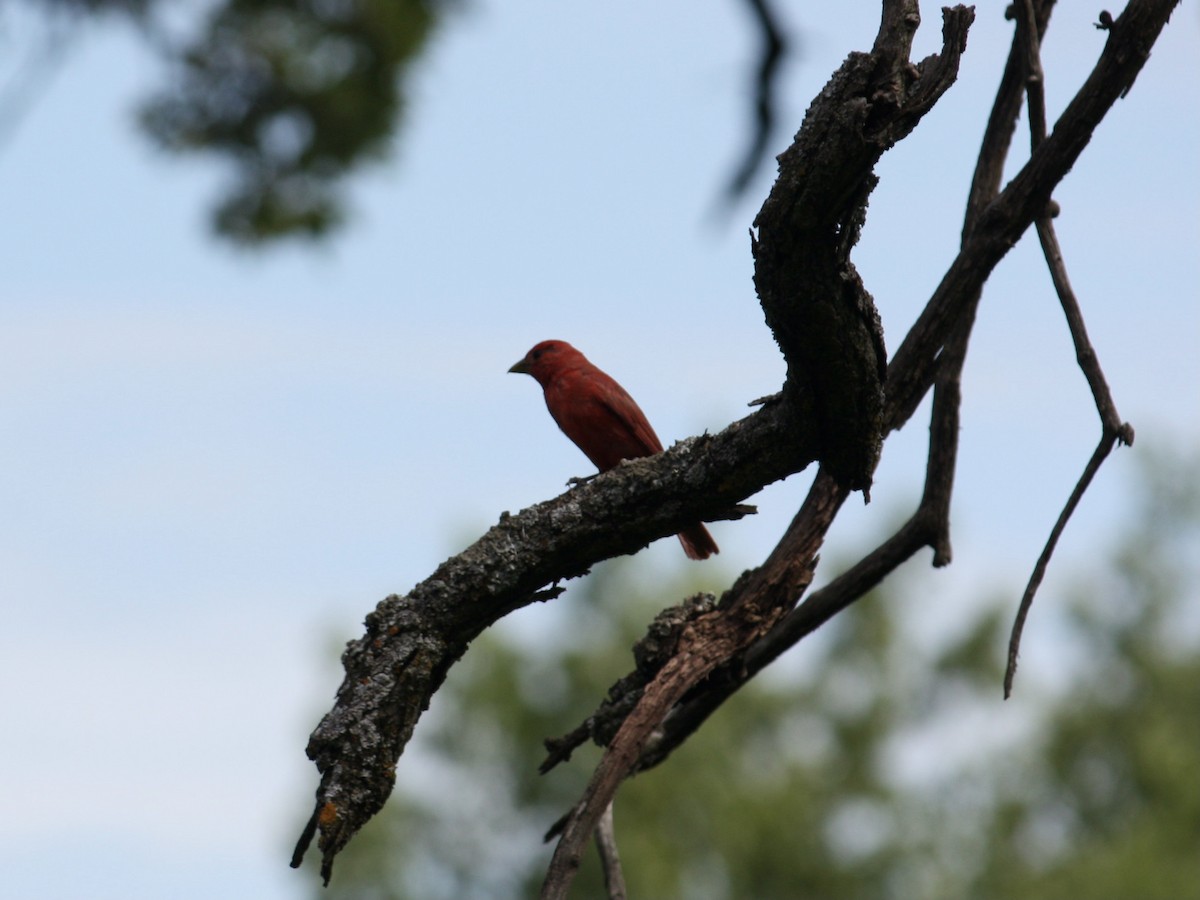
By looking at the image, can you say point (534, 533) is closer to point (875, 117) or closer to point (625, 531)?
point (625, 531)

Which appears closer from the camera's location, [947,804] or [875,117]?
[875,117]

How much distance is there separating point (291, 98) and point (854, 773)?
726 inches

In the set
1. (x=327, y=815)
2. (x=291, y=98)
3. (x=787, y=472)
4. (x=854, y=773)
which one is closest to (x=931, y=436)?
(x=787, y=472)

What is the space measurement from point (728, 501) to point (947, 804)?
21.3m

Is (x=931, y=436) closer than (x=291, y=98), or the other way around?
(x=931, y=436)

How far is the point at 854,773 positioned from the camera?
24.0m

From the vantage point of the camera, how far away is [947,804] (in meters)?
23.4

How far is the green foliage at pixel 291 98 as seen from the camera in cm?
792

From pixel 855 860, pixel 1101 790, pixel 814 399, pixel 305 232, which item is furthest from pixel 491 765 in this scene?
pixel 814 399

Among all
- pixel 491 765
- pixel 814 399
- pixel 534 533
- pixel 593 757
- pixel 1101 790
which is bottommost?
pixel 814 399

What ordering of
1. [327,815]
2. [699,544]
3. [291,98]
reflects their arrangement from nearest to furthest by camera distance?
1. [327,815]
2. [699,544]
3. [291,98]

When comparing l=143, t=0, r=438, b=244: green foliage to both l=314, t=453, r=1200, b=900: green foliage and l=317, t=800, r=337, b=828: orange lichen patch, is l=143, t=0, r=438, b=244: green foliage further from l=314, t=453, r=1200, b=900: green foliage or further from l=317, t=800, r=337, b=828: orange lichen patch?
l=314, t=453, r=1200, b=900: green foliage

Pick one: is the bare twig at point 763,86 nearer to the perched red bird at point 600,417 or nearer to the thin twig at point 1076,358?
the thin twig at point 1076,358

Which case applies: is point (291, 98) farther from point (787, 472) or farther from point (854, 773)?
point (854, 773)
